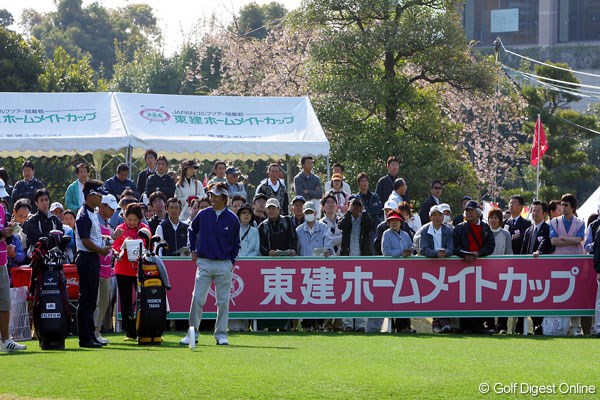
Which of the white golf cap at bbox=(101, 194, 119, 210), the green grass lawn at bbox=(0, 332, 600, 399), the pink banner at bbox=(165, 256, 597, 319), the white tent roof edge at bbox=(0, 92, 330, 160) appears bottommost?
the green grass lawn at bbox=(0, 332, 600, 399)

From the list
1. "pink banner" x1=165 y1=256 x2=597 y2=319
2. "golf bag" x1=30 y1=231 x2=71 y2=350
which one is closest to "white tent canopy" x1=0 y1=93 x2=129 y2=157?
"pink banner" x1=165 y1=256 x2=597 y2=319

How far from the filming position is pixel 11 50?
39688 mm

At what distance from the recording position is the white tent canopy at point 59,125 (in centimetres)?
2131

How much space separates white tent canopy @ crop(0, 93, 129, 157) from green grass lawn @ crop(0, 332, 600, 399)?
23.1 feet

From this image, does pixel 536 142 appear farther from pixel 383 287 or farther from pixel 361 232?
pixel 383 287

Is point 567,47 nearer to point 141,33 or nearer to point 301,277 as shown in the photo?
point 141,33

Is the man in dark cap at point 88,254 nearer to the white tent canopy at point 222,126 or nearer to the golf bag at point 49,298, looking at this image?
the golf bag at point 49,298

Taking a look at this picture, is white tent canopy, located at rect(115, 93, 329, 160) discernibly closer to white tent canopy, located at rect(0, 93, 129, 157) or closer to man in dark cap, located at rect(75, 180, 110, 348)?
white tent canopy, located at rect(0, 93, 129, 157)

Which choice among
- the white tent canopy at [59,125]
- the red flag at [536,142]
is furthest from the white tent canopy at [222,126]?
the red flag at [536,142]

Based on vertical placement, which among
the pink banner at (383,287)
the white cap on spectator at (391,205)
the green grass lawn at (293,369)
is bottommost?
the green grass lawn at (293,369)

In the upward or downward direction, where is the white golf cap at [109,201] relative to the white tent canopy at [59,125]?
downward

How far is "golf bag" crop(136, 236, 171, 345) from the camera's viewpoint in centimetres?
1416

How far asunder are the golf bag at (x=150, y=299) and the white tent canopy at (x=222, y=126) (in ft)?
25.6

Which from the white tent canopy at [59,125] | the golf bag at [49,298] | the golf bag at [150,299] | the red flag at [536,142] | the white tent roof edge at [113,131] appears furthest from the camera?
the red flag at [536,142]
